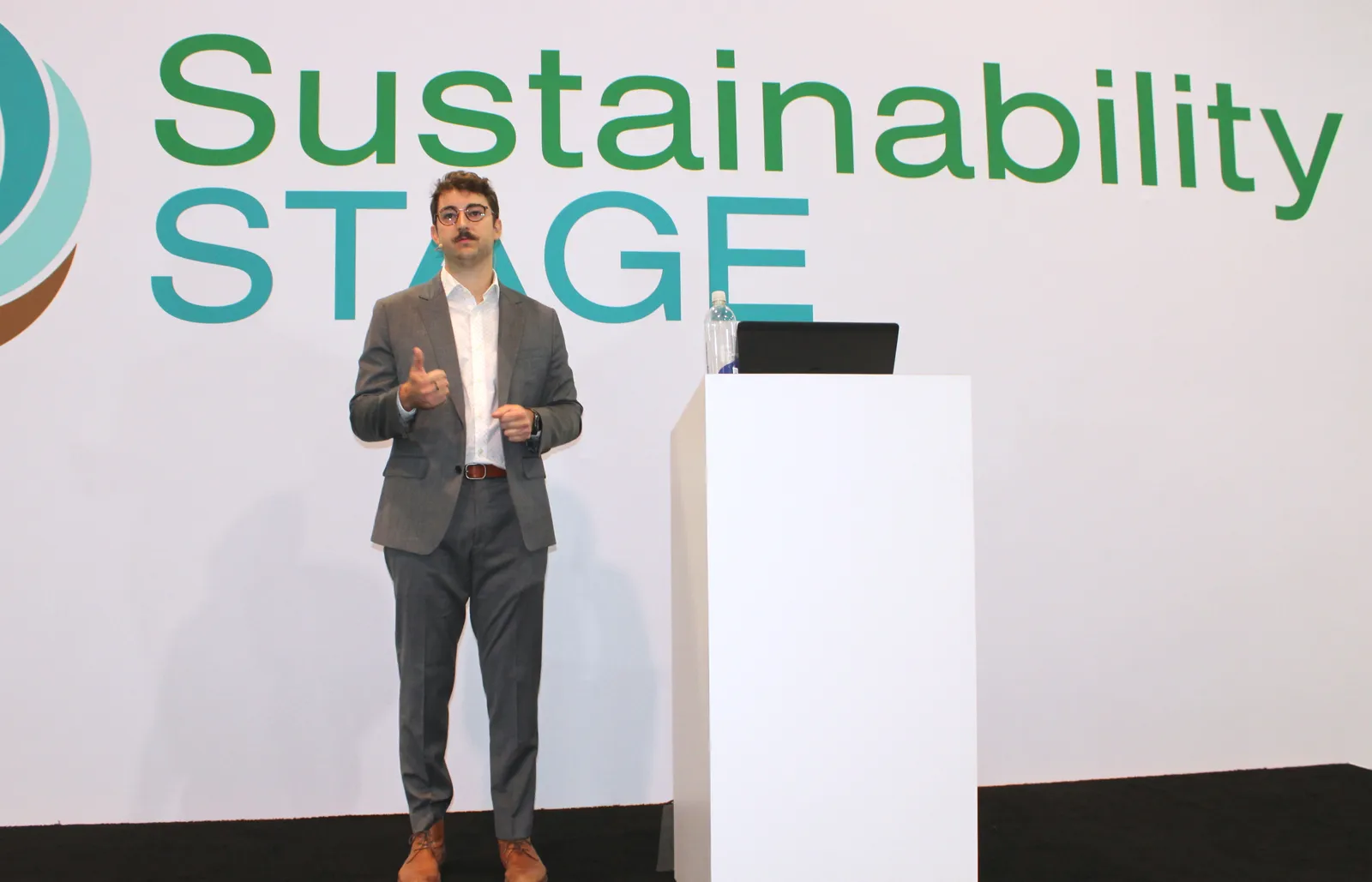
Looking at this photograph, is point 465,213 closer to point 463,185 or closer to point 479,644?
point 463,185

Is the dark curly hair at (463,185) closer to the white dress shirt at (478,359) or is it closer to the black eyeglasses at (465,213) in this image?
the black eyeglasses at (465,213)

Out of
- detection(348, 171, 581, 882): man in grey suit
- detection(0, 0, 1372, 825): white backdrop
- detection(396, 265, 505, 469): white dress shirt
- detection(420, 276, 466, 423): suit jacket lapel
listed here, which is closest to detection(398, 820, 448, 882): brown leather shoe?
detection(348, 171, 581, 882): man in grey suit

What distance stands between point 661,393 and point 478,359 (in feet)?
3.08

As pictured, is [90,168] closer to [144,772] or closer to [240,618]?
[240,618]

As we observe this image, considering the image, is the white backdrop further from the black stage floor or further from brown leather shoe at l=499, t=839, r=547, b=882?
brown leather shoe at l=499, t=839, r=547, b=882

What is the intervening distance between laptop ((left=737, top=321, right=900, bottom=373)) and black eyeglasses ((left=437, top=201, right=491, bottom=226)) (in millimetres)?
1077

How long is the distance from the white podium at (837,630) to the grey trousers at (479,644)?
844mm

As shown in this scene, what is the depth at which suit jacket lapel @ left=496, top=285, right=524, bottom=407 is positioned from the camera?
2.57m

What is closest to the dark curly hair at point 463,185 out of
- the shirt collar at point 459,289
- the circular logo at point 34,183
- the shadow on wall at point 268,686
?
the shirt collar at point 459,289

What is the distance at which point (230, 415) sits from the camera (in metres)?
3.24

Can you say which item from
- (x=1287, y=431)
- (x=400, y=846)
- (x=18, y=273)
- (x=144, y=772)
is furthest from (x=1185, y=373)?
(x=18, y=273)

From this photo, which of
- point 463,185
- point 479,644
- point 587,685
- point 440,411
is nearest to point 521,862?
point 479,644

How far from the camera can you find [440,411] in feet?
8.27

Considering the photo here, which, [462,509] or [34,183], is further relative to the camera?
[34,183]
